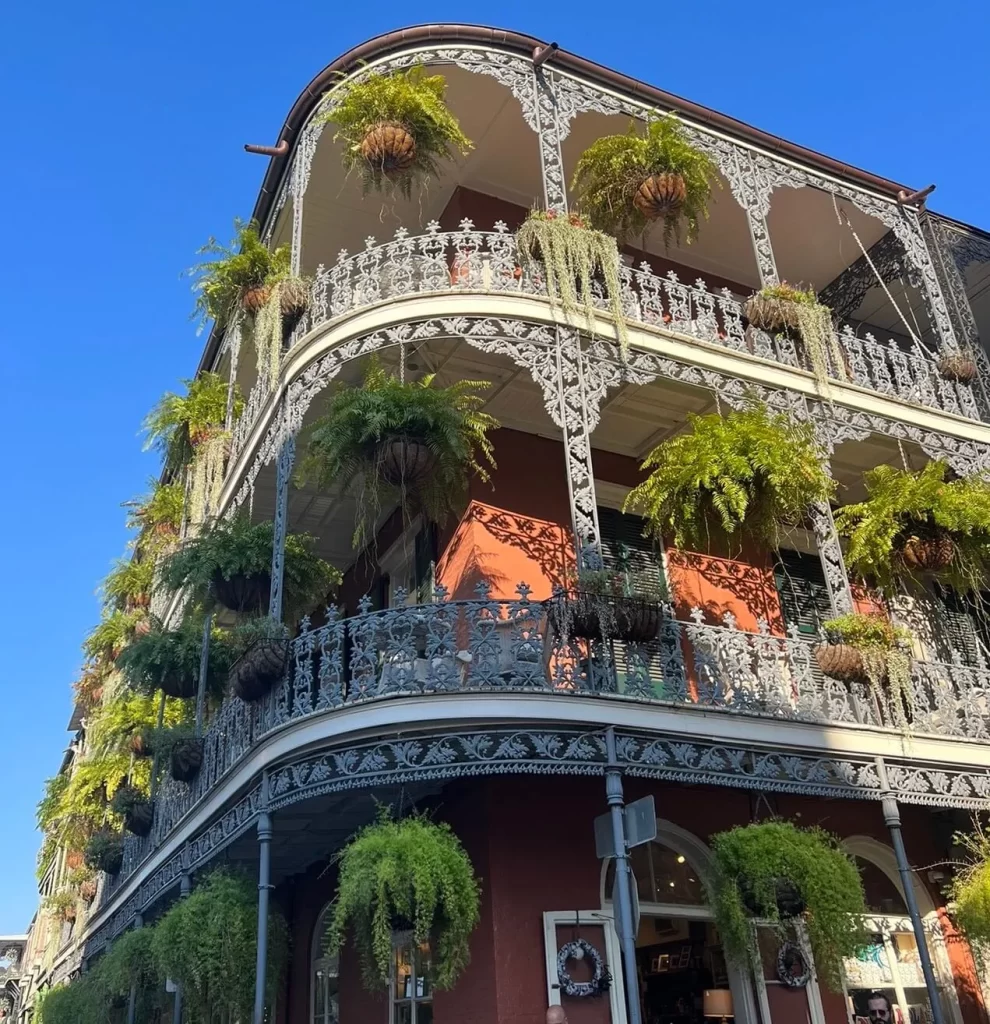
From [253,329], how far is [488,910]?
640 cm

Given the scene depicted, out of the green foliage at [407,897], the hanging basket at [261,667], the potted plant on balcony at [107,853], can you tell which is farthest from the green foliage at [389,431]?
the potted plant on balcony at [107,853]

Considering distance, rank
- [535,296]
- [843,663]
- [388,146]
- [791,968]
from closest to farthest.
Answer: [843,663] → [791,968] → [535,296] → [388,146]

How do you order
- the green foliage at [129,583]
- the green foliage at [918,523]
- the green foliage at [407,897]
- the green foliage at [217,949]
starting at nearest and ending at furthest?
the green foliage at [407,897], the green foliage at [217,949], the green foliage at [918,523], the green foliage at [129,583]

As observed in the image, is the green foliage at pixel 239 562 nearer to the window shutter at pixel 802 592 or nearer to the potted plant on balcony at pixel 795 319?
the window shutter at pixel 802 592

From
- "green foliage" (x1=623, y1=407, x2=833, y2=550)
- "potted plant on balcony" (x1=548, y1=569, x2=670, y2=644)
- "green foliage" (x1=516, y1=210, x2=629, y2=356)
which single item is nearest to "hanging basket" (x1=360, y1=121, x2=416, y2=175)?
"green foliage" (x1=516, y1=210, x2=629, y2=356)

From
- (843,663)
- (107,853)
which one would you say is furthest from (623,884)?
(107,853)

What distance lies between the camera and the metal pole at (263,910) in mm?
6367

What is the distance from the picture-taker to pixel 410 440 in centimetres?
784

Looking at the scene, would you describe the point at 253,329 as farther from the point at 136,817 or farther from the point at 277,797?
the point at 136,817

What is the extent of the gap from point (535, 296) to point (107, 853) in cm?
1072

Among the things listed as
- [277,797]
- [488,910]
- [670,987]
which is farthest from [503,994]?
[670,987]

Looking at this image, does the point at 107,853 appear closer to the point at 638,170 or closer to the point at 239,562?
the point at 239,562

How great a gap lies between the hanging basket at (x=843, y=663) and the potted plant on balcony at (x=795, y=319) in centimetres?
296

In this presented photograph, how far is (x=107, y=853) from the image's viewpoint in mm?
14039
